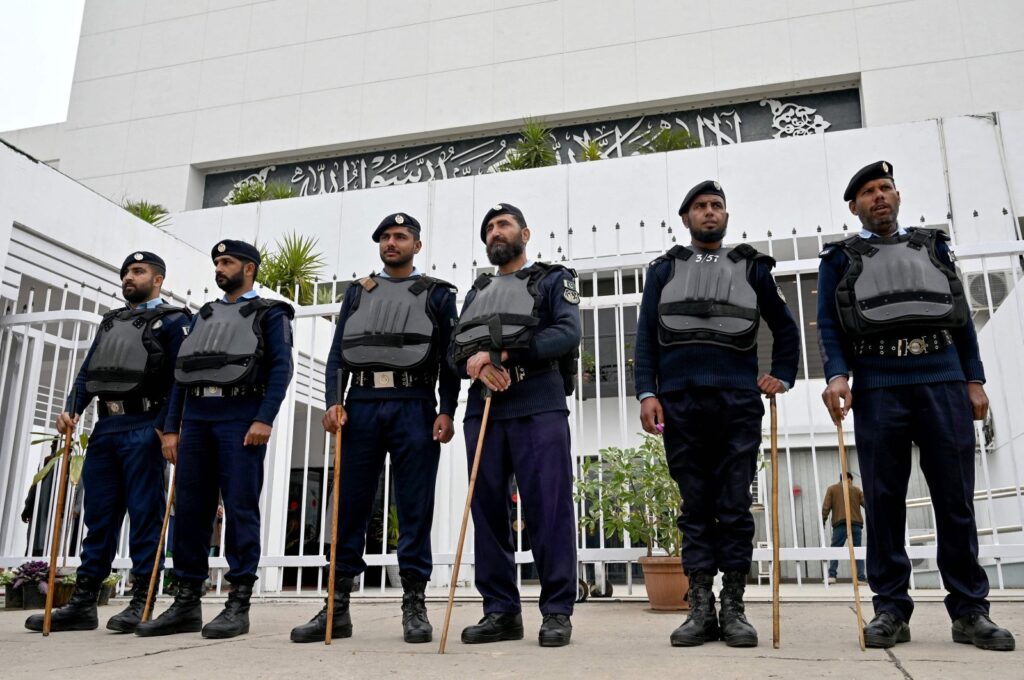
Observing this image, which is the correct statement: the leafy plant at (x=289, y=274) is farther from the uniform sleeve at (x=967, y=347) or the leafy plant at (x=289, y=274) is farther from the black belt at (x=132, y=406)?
the uniform sleeve at (x=967, y=347)

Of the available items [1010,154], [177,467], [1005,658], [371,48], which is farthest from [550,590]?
[371,48]

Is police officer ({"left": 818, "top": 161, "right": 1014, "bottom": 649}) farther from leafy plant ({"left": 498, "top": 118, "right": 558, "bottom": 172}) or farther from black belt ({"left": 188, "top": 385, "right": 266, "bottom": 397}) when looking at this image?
leafy plant ({"left": 498, "top": 118, "right": 558, "bottom": 172})

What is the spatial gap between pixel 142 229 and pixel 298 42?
12.7 meters

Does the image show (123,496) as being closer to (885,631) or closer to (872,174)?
(885,631)

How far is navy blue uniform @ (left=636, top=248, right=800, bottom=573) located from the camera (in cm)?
298

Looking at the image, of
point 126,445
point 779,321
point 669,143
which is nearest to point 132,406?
point 126,445

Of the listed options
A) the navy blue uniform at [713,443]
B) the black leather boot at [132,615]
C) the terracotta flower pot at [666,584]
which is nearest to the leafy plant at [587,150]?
the terracotta flower pot at [666,584]

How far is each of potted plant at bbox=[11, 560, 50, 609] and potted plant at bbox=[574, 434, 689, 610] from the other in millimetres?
3380

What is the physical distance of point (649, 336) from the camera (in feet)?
10.8

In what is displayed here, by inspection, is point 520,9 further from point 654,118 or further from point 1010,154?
point 1010,154

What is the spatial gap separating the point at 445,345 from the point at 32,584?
136 inches

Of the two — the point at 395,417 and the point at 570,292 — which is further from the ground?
the point at 570,292

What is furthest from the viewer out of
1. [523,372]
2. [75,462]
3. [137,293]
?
[75,462]

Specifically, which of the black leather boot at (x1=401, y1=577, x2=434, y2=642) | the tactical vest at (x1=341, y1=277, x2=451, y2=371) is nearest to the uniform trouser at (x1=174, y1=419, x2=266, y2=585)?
the tactical vest at (x1=341, y1=277, x2=451, y2=371)
